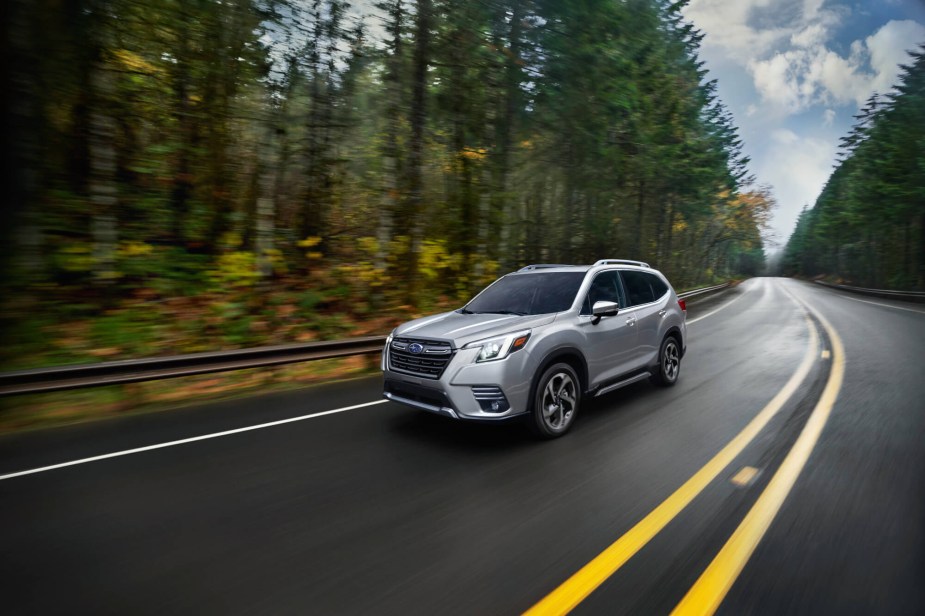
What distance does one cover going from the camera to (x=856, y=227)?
48.3m

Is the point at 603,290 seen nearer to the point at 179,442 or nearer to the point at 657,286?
the point at 657,286

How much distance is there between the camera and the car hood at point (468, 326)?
4.75 metres

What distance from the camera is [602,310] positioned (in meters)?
5.29

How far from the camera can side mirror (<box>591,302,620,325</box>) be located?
5.29 m

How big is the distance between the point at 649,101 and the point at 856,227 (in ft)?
131

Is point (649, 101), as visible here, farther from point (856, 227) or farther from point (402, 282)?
point (856, 227)

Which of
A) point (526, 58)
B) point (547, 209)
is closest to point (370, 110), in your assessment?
point (526, 58)

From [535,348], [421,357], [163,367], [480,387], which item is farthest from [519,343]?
[163,367]

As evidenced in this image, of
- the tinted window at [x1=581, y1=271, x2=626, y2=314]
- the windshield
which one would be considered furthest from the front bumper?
the tinted window at [x1=581, y1=271, x2=626, y2=314]

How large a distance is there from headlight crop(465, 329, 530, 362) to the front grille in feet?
0.91

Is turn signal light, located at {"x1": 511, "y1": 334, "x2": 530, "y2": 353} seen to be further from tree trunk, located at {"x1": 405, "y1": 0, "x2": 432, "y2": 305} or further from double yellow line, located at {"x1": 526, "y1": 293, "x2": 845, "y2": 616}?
tree trunk, located at {"x1": 405, "y1": 0, "x2": 432, "y2": 305}

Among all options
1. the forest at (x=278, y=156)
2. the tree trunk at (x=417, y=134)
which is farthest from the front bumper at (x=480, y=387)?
the tree trunk at (x=417, y=134)

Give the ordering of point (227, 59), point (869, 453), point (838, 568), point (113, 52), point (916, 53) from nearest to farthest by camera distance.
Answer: point (838, 568)
point (869, 453)
point (113, 52)
point (227, 59)
point (916, 53)

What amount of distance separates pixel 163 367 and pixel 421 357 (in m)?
3.84
